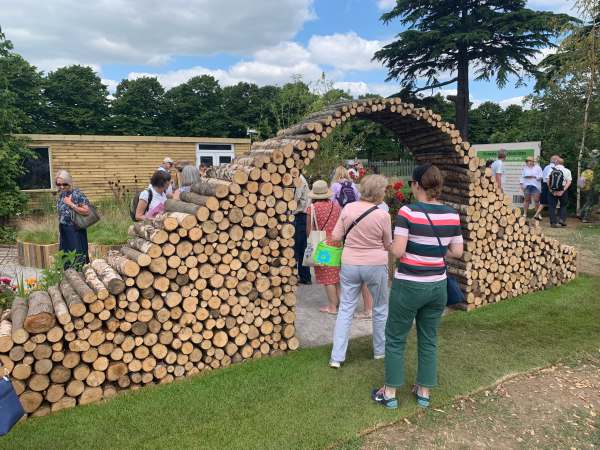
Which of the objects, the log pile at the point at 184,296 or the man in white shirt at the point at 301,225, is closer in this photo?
the log pile at the point at 184,296

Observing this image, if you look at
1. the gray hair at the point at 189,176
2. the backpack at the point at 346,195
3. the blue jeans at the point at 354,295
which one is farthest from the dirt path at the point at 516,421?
the gray hair at the point at 189,176

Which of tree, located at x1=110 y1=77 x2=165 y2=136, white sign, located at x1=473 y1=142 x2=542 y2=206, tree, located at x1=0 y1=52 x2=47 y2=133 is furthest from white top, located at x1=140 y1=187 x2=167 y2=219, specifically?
tree, located at x1=110 y1=77 x2=165 y2=136

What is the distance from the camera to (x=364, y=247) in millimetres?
4086

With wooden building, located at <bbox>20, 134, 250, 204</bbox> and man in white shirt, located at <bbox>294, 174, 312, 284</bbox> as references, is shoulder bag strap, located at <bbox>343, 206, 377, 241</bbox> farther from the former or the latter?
wooden building, located at <bbox>20, 134, 250, 204</bbox>

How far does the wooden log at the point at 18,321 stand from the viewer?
3385 mm

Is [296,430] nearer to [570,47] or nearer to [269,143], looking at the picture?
[269,143]

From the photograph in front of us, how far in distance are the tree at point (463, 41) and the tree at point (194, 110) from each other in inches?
932

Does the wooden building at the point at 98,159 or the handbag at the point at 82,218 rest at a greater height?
the wooden building at the point at 98,159

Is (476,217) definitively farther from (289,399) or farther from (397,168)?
(397,168)

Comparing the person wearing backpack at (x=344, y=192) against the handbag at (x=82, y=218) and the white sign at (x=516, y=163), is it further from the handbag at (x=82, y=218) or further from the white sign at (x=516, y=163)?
the white sign at (x=516, y=163)

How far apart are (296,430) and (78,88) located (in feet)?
143

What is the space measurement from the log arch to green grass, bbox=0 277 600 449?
37.8 inches

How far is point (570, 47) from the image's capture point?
13.6 meters

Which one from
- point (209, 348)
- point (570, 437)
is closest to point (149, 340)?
point (209, 348)
